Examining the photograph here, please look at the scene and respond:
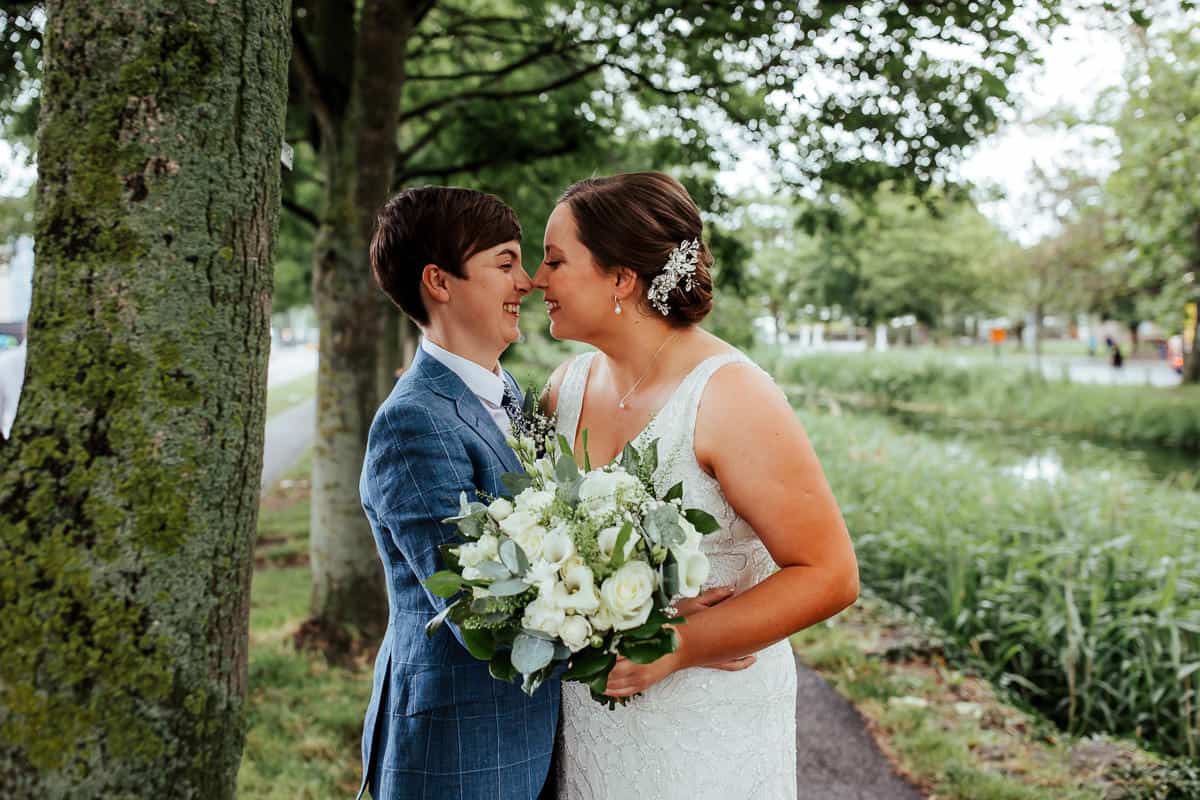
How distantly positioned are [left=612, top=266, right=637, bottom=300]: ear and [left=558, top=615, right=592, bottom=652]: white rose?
1037mm

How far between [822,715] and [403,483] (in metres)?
3.82

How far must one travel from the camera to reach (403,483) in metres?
2.12

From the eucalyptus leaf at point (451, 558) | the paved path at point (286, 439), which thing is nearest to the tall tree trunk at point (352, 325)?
the eucalyptus leaf at point (451, 558)

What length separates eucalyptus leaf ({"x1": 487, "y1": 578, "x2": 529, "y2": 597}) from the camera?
68.7 inches

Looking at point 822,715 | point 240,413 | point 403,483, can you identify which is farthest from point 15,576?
point 822,715

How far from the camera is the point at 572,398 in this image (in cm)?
279

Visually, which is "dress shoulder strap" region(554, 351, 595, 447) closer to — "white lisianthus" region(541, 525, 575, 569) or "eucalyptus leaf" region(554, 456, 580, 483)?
"eucalyptus leaf" region(554, 456, 580, 483)

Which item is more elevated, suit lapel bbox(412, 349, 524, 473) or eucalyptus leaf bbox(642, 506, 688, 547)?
suit lapel bbox(412, 349, 524, 473)

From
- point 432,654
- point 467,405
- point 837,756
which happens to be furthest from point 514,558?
point 837,756

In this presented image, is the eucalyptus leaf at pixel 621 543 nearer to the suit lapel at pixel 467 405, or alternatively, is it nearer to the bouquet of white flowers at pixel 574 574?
the bouquet of white flowers at pixel 574 574

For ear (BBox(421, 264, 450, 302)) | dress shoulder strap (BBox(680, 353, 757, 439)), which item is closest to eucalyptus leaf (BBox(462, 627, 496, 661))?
dress shoulder strap (BBox(680, 353, 757, 439))

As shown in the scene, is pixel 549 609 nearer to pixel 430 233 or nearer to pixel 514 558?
pixel 514 558

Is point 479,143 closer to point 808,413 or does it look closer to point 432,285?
point 432,285

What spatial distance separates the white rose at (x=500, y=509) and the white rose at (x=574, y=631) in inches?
10.2
